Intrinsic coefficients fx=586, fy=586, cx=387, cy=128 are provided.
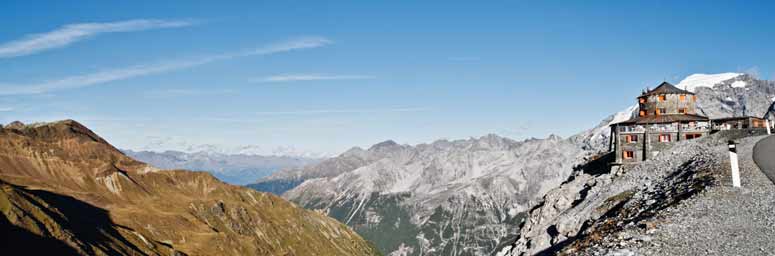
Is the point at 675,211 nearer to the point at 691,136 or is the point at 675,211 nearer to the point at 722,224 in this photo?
the point at 722,224

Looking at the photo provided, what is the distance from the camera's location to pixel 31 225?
443 feet

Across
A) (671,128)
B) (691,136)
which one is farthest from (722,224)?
(691,136)

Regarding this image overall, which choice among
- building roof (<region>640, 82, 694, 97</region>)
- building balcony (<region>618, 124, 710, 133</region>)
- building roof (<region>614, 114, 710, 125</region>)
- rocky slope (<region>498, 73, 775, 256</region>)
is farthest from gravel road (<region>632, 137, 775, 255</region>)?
building roof (<region>640, 82, 694, 97</region>)

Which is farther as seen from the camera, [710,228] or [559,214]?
[559,214]

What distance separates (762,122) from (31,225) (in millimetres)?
151045

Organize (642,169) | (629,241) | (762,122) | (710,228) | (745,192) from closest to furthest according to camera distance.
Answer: (629,241)
(710,228)
(745,192)
(642,169)
(762,122)

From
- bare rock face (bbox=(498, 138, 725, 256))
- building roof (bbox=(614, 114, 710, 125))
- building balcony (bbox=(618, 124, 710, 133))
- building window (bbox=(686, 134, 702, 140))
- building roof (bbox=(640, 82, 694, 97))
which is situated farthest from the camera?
building roof (bbox=(640, 82, 694, 97))

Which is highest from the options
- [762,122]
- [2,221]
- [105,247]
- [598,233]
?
[762,122]

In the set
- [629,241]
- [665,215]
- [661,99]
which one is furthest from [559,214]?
[629,241]

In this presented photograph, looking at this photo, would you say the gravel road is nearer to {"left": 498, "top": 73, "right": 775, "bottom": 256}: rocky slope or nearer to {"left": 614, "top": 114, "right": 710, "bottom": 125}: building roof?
{"left": 498, "top": 73, "right": 775, "bottom": 256}: rocky slope

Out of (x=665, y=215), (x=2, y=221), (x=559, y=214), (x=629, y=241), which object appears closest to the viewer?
(x=629, y=241)

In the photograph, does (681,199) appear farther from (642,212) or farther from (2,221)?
(2,221)

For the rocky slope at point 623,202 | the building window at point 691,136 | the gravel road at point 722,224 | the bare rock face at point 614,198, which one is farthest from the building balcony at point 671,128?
the gravel road at point 722,224

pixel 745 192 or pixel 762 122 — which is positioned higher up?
pixel 762 122
